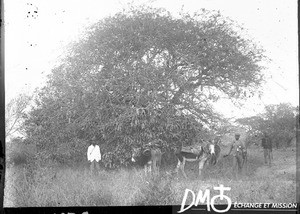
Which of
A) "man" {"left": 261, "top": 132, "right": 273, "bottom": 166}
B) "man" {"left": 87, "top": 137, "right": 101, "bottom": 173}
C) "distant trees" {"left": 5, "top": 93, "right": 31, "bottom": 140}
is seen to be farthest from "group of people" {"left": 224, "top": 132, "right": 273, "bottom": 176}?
"distant trees" {"left": 5, "top": 93, "right": 31, "bottom": 140}

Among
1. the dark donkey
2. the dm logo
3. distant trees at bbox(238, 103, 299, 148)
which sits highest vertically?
distant trees at bbox(238, 103, 299, 148)

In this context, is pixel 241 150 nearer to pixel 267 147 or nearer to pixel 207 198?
pixel 267 147

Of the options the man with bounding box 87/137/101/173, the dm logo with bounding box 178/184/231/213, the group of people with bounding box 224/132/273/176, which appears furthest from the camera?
the man with bounding box 87/137/101/173

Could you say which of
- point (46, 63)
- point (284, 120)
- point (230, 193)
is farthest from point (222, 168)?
point (46, 63)

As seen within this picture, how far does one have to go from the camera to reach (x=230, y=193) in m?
6.66

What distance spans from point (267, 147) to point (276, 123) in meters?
0.25

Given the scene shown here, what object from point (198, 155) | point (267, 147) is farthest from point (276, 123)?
point (198, 155)

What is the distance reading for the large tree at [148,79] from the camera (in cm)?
676

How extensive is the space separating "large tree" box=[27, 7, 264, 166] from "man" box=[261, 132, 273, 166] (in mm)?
475

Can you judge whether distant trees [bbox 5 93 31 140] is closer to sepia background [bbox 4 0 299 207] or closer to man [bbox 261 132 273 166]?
sepia background [bbox 4 0 299 207]

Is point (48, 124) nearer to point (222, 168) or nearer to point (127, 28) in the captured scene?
point (127, 28)

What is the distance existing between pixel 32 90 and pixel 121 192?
4.30 ft

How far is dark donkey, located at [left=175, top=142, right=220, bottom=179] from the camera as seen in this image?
6730mm

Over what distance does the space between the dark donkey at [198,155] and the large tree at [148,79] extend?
0.12 meters
